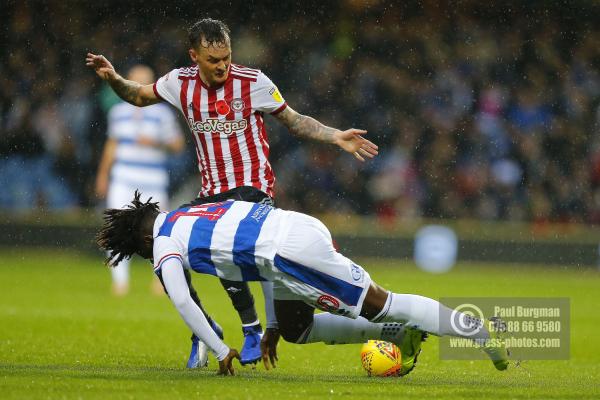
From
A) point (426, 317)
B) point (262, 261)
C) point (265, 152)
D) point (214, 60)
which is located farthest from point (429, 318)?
point (214, 60)

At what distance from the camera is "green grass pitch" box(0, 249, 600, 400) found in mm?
5777

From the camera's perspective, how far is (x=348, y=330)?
6.82m

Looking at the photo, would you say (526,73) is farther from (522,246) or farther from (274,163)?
(274,163)

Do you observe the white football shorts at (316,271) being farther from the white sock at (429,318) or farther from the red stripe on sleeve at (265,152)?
the red stripe on sleeve at (265,152)

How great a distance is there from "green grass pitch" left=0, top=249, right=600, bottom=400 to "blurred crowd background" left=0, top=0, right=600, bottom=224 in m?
2.19

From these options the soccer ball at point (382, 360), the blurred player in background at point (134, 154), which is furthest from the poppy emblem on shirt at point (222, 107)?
the blurred player in background at point (134, 154)

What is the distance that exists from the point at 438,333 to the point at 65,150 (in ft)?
38.0

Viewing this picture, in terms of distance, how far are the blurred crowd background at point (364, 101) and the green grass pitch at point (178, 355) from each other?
2.19 metres

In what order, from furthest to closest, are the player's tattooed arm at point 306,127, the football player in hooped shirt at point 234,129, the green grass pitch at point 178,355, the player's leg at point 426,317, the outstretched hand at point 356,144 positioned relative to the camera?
the football player in hooped shirt at point 234,129 → the player's tattooed arm at point 306,127 → the outstretched hand at point 356,144 → the player's leg at point 426,317 → the green grass pitch at point 178,355

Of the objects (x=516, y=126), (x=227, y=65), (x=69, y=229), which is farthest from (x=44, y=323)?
(x=516, y=126)

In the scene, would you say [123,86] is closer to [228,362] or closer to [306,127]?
[306,127]

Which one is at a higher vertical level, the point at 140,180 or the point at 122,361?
the point at 140,180

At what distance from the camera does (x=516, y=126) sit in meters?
17.5

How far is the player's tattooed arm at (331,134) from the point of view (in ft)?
21.8
